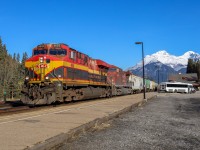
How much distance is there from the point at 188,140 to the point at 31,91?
12.3m

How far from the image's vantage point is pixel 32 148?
6.18 meters

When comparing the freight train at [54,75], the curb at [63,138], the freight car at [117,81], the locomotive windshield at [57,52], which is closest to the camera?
the curb at [63,138]

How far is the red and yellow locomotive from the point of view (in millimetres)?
18766

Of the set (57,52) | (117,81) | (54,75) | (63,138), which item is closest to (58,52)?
(57,52)

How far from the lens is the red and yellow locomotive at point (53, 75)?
1877 centimetres

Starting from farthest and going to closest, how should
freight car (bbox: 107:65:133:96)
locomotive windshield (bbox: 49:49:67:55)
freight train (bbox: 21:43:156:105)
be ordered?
freight car (bbox: 107:65:133:96) < locomotive windshield (bbox: 49:49:67:55) < freight train (bbox: 21:43:156:105)

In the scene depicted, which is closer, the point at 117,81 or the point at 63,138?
the point at 63,138

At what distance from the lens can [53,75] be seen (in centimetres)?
1930

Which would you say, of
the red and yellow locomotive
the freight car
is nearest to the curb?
the red and yellow locomotive

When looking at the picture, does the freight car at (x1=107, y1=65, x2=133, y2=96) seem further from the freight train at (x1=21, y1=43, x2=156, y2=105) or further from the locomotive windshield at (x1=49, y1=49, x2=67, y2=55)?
the locomotive windshield at (x1=49, y1=49, x2=67, y2=55)

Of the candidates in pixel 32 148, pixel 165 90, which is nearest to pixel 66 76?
pixel 32 148

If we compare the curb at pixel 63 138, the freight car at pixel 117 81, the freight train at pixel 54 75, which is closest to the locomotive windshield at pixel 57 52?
the freight train at pixel 54 75

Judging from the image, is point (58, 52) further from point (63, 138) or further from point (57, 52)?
point (63, 138)

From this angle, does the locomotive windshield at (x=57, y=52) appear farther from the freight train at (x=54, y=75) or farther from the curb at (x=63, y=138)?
the curb at (x=63, y=138)
